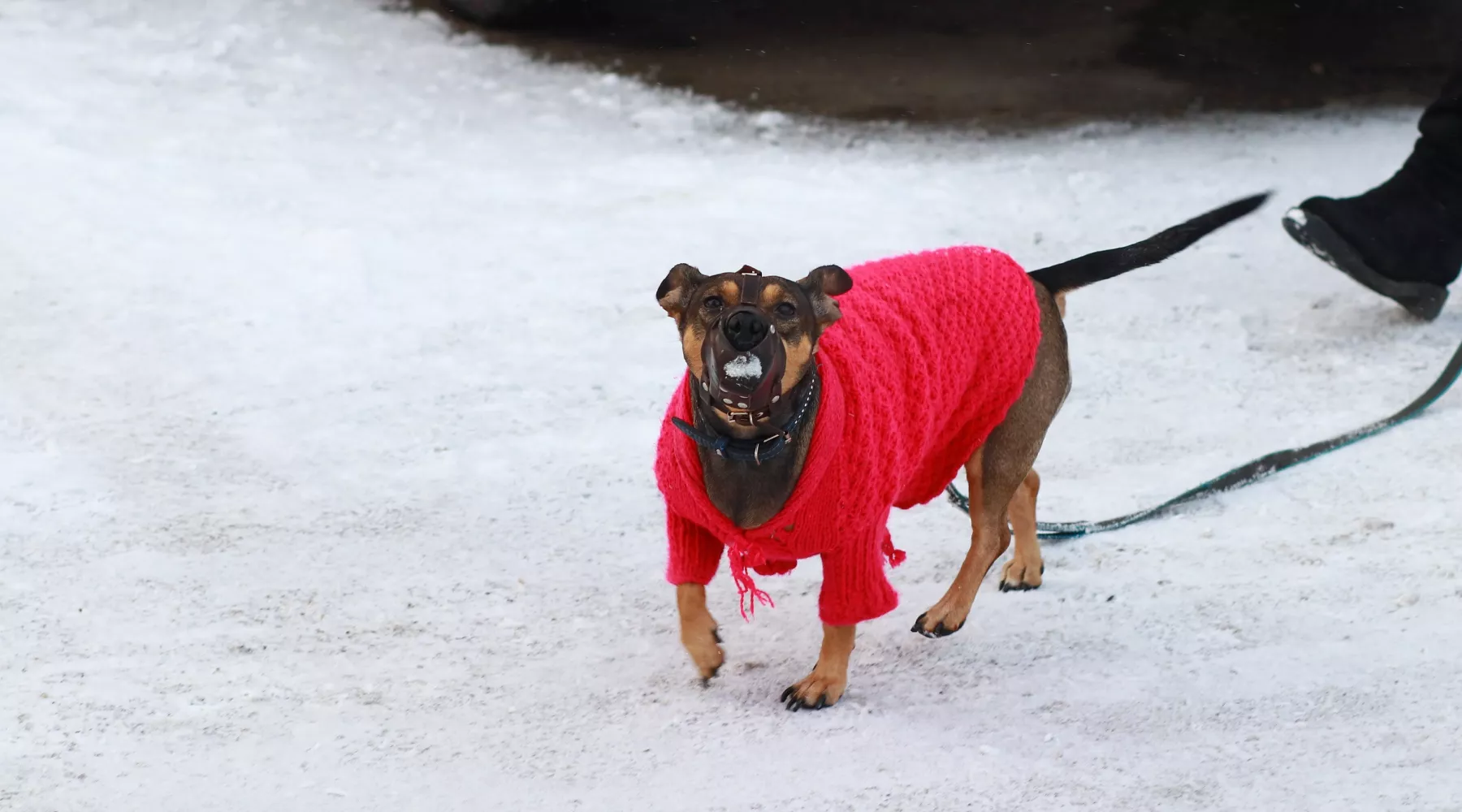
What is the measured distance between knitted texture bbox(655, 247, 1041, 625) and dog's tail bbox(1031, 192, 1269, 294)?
0.57ft

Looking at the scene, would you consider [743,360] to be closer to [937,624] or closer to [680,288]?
[680,288]

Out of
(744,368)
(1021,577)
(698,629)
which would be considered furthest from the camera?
(1021,577)

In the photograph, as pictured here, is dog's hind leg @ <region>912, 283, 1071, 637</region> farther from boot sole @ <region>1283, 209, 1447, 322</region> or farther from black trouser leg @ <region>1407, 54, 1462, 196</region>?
black trouser leg @ <region>1407, 54, 1462, 196</region>

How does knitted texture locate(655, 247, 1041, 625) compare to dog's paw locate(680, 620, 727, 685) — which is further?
dog's paw locate(680, 620, 727, 685)

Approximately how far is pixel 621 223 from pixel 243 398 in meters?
1.87

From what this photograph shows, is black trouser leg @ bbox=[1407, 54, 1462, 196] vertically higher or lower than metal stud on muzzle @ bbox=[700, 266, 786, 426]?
higher

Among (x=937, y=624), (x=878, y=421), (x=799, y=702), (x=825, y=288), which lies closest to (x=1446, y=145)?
(x=937, y=624)

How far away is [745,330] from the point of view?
243 centimetres

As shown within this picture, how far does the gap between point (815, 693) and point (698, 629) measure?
0.96ft

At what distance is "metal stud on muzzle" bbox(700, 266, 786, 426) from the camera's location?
7.93ft

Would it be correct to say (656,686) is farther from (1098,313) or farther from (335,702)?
(1098,313)

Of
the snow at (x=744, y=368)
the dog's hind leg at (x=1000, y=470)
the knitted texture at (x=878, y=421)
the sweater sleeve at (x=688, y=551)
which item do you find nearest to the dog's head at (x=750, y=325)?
the snow at (x=744, y=368)

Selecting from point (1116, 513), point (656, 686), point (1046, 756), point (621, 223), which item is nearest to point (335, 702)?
point (656, 686)

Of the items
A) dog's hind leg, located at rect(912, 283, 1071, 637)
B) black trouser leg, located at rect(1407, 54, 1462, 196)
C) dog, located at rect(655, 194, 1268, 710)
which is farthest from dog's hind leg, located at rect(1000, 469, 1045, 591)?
black trouser leg, located at rect(1407, 54, 1462, 196)
